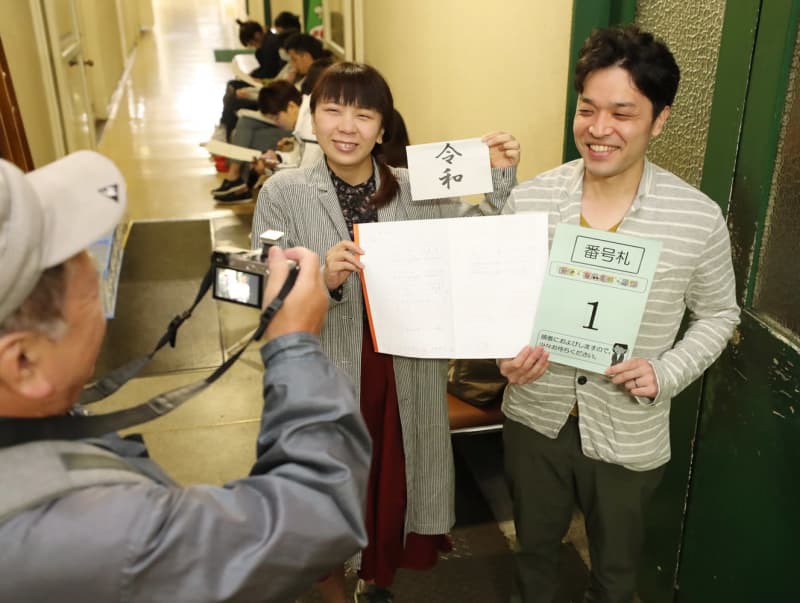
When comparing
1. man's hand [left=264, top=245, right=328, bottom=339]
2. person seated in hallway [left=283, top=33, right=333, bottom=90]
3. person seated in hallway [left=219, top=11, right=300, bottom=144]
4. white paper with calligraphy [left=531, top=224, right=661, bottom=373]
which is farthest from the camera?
person seated in hallway [left=219, top=11, right=300, bottom=144]

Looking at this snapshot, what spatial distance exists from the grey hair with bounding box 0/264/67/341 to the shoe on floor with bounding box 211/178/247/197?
19.3 feet

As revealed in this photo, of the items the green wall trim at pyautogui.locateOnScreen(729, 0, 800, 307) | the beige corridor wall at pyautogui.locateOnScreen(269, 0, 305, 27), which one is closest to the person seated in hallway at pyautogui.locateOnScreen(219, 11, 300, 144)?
the beige corridor wall at pyautogui.locateOnScreen(269, 0, 305, 27)

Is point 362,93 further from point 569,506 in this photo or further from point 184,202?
point 184,202

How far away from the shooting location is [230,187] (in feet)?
21.3

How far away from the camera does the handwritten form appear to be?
1.59m

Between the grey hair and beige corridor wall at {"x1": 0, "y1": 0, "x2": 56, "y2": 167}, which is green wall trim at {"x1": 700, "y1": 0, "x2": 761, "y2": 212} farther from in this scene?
beige corridor wall at {"x1": 0, "y1": 0, "x2": 56, "y2": 167}

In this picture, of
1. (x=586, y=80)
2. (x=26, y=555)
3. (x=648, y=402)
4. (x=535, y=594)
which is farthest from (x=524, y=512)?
(x=26, y=555)

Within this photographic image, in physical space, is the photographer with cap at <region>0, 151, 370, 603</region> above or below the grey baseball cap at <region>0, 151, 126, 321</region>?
below

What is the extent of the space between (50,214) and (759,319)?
1.52 m

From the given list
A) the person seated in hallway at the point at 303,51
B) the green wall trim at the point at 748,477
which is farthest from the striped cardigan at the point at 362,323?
the person seated in hallway at the point at 303,51

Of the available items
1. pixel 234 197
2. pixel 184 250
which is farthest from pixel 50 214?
pixel 234 197

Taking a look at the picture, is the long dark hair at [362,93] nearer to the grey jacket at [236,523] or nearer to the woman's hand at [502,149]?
the woman's hand at [502,149]

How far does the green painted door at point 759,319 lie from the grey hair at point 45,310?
144 centimetres

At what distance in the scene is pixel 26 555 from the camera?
68cm
